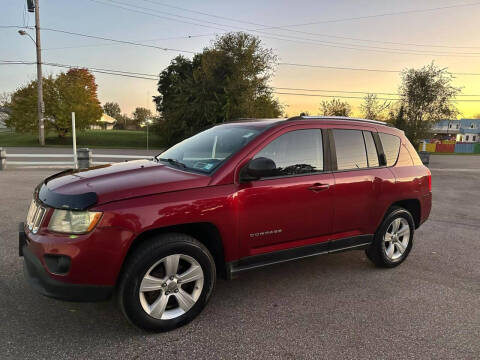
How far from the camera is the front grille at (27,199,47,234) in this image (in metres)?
2.64

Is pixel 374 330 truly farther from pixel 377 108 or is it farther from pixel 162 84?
pixel 162 84

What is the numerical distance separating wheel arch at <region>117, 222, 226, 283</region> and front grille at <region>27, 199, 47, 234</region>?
72 cm

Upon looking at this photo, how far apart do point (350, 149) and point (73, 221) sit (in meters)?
2.86

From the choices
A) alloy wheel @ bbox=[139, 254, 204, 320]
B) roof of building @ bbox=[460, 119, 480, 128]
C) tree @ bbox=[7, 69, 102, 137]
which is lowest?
alloy wheel @ bbox=[139, 254, 204, 320]

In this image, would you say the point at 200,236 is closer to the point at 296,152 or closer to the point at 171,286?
the point at 171,286

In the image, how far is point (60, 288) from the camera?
2477 mm

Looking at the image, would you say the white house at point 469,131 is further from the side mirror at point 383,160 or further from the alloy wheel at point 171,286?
the alloy wheel at point 171,286

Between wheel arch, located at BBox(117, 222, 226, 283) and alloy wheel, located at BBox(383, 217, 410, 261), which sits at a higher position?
wheel arch, located at BBox(117, 222, 226, 283)

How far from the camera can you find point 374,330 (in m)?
2.89

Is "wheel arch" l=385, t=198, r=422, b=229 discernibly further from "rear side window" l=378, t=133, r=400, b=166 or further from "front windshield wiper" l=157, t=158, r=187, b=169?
"front windshield wiper" l=157, t=158, r=187, b=169

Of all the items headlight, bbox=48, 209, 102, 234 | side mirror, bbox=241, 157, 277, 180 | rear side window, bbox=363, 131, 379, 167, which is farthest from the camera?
rear side window, bbox=363, 131, 379, 167

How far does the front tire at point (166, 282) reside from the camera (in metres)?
2.61

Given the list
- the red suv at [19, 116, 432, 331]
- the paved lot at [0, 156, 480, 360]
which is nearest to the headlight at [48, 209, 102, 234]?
the red suv at [19, 116, 432, 331]

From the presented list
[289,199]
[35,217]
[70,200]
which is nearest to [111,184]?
[70,200]
